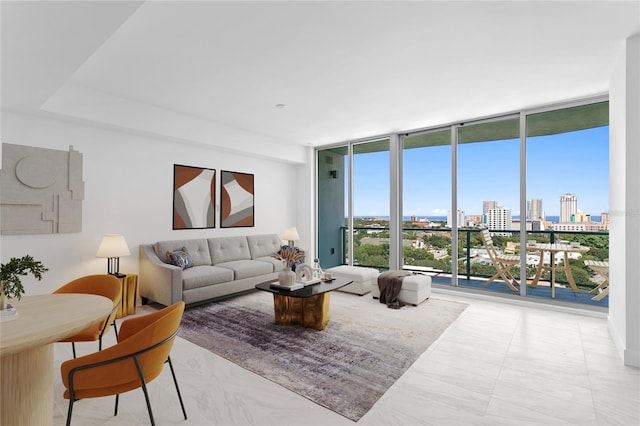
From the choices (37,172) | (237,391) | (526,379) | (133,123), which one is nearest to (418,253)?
(526,379)

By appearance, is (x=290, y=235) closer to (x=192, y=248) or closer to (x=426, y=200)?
(x=192, y=248)

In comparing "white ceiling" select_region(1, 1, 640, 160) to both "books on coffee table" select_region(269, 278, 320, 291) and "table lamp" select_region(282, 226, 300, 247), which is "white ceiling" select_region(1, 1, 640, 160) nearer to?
"books on coffee table" select_region(269, 278, 320, 291)

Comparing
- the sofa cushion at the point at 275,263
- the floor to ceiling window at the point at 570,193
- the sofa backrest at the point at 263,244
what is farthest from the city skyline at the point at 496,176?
the sofa cushion at the point at 275,263

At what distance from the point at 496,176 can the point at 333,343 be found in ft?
12.1

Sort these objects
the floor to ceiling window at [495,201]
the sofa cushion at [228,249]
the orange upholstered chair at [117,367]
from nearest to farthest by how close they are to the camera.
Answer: the orange upholstered chair at [117,367] < the floor to ceiling window at [495,201] < the sofa cushion at [228,249]

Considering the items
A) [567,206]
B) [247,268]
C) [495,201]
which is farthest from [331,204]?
[567,206]

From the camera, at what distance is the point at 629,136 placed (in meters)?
2.92

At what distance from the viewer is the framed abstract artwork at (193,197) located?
5273 millimetres

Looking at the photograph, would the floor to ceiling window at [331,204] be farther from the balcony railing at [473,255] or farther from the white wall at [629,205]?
the white wall at [629,205]

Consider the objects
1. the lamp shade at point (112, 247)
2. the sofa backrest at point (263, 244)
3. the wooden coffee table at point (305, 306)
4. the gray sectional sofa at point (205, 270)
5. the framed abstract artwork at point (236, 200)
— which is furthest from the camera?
the sofa backrest at point (263, 244)

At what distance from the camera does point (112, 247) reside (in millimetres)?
4129

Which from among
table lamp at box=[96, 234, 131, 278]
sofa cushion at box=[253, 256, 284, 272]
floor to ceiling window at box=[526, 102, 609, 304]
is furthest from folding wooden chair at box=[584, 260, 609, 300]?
table lamp at box=[96, 234, 131, 278]

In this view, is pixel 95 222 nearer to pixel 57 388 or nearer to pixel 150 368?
pixel 57 388

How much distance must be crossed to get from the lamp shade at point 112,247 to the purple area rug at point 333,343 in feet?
3.66
